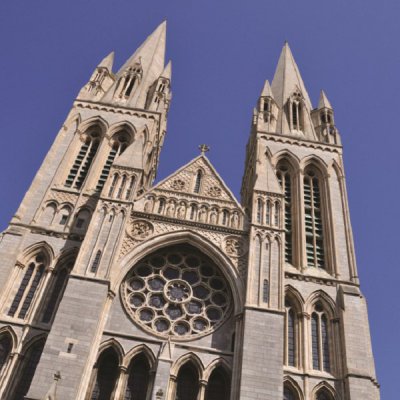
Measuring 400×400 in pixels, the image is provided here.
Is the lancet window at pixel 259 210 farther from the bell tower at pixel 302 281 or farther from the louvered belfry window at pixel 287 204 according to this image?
the louvered belfry window at pixel 287 204

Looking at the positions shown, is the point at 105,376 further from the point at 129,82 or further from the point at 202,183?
the point at 129,82

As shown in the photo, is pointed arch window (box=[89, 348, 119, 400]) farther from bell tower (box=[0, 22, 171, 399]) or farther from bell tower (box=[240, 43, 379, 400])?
bell tower (box=[240, 43, 379, 400])

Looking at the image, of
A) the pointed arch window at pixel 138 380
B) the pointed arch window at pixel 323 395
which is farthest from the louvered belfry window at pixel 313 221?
the pointed arch window at pixel 138 380

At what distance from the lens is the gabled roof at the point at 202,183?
22781 millimetres

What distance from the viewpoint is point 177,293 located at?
19.6 meters

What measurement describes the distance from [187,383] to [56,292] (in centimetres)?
631

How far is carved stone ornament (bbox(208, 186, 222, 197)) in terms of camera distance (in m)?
23.1

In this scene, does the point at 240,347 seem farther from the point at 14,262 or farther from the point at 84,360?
the point at 14,262

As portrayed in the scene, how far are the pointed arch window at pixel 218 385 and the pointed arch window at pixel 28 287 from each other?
7437mm

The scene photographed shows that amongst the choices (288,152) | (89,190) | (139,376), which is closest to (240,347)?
(139,376)

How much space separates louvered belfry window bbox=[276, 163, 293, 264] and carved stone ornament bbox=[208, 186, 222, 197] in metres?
3.80

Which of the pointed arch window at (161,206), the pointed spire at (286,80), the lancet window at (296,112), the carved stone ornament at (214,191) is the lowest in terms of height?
the pointed arch window at (161,206)

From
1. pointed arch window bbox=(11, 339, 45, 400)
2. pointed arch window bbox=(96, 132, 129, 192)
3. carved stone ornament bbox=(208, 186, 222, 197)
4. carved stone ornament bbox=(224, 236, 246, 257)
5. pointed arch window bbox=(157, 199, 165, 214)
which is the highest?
pointed arch window bbox=(96, 132, 129, 192)

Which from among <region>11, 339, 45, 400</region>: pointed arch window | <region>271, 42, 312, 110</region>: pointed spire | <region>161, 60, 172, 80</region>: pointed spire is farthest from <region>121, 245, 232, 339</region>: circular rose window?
<region>271, 42, 312, 110</region>: pointed spire
